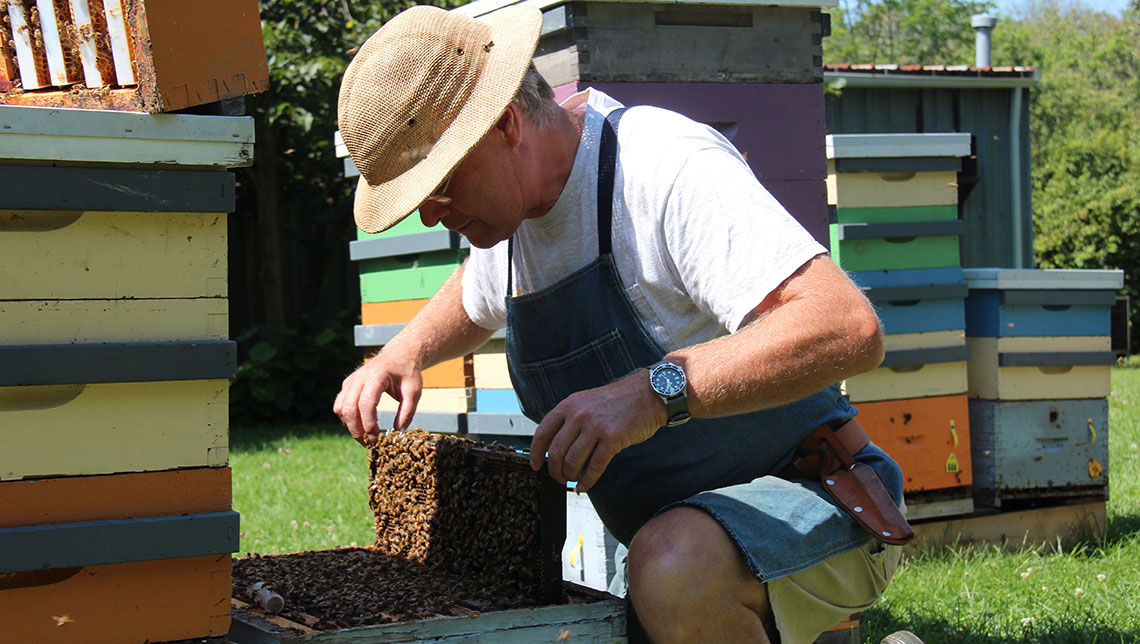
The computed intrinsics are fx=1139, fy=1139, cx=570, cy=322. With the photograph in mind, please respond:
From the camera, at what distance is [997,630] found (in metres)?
3.18

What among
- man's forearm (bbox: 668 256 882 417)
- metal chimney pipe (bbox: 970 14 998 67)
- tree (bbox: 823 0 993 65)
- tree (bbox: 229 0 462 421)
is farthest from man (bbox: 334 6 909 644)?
tree (bbox: 823 0 993 65)

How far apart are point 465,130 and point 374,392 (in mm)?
Result: 585

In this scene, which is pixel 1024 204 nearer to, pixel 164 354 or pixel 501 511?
pixel 501 511

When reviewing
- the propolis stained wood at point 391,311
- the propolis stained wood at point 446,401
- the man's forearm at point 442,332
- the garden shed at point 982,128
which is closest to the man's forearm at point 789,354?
the man's forearm at point 442,332

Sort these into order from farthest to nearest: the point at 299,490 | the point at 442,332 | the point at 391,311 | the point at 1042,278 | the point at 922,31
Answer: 1. the point at 922,31
2. the point at 299,490
3. the point at 1042,278
4. the point at 391,311
5. the point at 442,332

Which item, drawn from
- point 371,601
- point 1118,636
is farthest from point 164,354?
point 1118,636

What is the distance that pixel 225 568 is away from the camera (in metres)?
1.70

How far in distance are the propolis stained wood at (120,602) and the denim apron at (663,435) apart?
27.2 inches

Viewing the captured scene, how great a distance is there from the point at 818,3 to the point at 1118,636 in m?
1.87

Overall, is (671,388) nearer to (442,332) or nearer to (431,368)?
(442,332)

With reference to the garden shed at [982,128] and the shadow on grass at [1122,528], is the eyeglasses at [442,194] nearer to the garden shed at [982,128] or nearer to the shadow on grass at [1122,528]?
the shadow on grass at [1122,528]

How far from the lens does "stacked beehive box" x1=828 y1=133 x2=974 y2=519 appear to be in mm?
3986

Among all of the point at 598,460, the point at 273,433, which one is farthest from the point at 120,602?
the point at 273,433

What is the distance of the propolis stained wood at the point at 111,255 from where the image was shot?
156 centimetres
